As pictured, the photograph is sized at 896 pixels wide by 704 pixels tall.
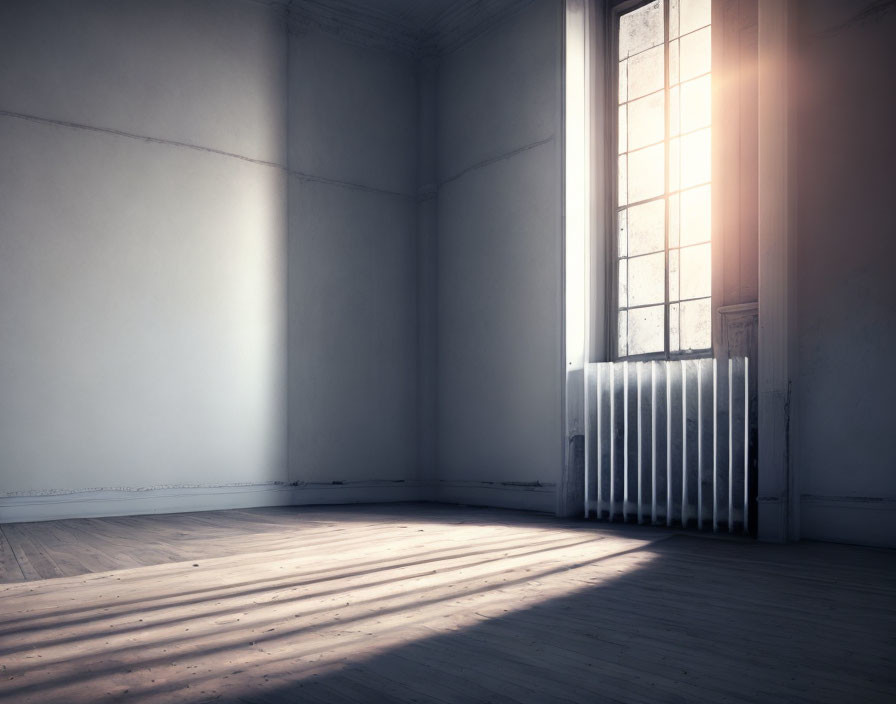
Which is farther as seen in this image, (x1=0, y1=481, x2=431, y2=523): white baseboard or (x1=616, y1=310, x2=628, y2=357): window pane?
(x1=616, y1=310, x2=628, y2=357): window pane

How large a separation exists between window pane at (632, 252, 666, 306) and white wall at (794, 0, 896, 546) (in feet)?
3.58

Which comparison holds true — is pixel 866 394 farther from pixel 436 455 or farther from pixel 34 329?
pixel 34 329

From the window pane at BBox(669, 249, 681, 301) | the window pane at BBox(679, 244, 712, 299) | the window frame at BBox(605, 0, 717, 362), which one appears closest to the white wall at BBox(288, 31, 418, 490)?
the window frame at BBox(605, 0, 717, 362)

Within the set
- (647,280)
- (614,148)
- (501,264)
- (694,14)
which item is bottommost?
(647,280)

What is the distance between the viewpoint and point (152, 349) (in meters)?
5.84

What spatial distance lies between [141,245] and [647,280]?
12.1 feet

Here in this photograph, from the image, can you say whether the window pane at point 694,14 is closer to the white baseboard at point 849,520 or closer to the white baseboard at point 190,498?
the white baseboard at point 849,520

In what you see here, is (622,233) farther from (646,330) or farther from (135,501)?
(135,501)

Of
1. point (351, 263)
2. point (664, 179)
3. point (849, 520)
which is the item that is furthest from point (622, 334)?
point (351, 263)

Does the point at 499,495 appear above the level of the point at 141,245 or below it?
below

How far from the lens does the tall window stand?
516cm

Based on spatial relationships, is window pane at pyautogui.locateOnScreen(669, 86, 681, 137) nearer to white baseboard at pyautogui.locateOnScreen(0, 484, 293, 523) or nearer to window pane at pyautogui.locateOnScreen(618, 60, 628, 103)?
window pane at pyautogui.locateOnScreen(618, 60, 628, 103)

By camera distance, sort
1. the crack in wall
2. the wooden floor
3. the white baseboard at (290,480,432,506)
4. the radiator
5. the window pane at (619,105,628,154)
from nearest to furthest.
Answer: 1. the wooden floor
2. the radiator
3. the crack in wall
4. the window pane at (619,105,628,154)
5. the white baseboard at (290,480,432,506)

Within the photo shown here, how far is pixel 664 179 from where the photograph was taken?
544 cm
